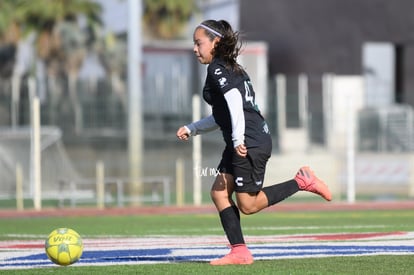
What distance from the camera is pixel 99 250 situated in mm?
11828

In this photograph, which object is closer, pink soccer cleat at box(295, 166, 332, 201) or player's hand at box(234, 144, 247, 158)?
player's hand at box(234, 144, 247, 158)

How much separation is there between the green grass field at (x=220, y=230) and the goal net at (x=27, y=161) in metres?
7.19

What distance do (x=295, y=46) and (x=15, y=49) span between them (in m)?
13.0

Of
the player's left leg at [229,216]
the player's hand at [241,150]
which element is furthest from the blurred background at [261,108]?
the player's hand at [241,150]

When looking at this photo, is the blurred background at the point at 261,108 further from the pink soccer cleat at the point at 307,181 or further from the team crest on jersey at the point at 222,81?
the team crest on jersey at the point at 222,81

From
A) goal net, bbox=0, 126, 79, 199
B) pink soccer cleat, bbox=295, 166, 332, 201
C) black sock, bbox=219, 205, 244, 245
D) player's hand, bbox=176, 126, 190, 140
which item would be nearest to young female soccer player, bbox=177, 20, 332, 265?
black sock, bbox=219, 205, 244, 245

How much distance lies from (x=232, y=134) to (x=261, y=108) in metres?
23.5

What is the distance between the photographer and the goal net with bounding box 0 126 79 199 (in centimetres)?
2927

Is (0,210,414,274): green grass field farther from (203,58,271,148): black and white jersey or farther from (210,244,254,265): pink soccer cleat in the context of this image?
(203,58,271,148): black and white jersey

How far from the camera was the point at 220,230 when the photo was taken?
15719 mm

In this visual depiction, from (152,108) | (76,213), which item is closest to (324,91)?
(152,108)

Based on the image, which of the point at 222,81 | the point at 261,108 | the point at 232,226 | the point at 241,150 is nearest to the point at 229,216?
the point at 232,226

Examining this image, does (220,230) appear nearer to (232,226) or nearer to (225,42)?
(232,226)

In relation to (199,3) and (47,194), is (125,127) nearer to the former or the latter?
(47,194)
